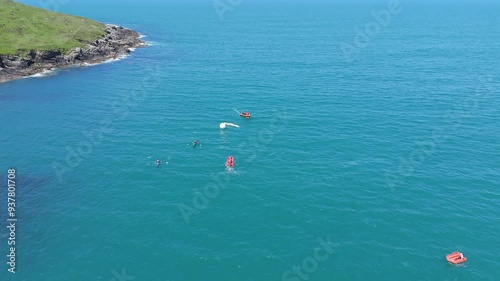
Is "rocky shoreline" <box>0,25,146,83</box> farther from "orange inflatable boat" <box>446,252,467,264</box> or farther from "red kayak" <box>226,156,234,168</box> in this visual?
"orange inflatable boat" <box>446,252,467,264</box>

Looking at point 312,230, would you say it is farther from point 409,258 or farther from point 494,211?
point 494,211

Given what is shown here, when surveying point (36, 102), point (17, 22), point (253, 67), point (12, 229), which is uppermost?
point (17, 22)

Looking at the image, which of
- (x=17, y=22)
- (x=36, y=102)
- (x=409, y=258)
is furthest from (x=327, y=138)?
(x=17, y=22)

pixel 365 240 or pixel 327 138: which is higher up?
pixel 327 138

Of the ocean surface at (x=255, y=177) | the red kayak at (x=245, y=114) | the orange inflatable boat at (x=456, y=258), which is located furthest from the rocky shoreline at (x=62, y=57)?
the orange inflatable boat at (x=456, y=258)

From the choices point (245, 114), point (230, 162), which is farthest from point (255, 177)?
point (245, 114)

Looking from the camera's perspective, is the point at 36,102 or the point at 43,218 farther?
the point at 36,102
